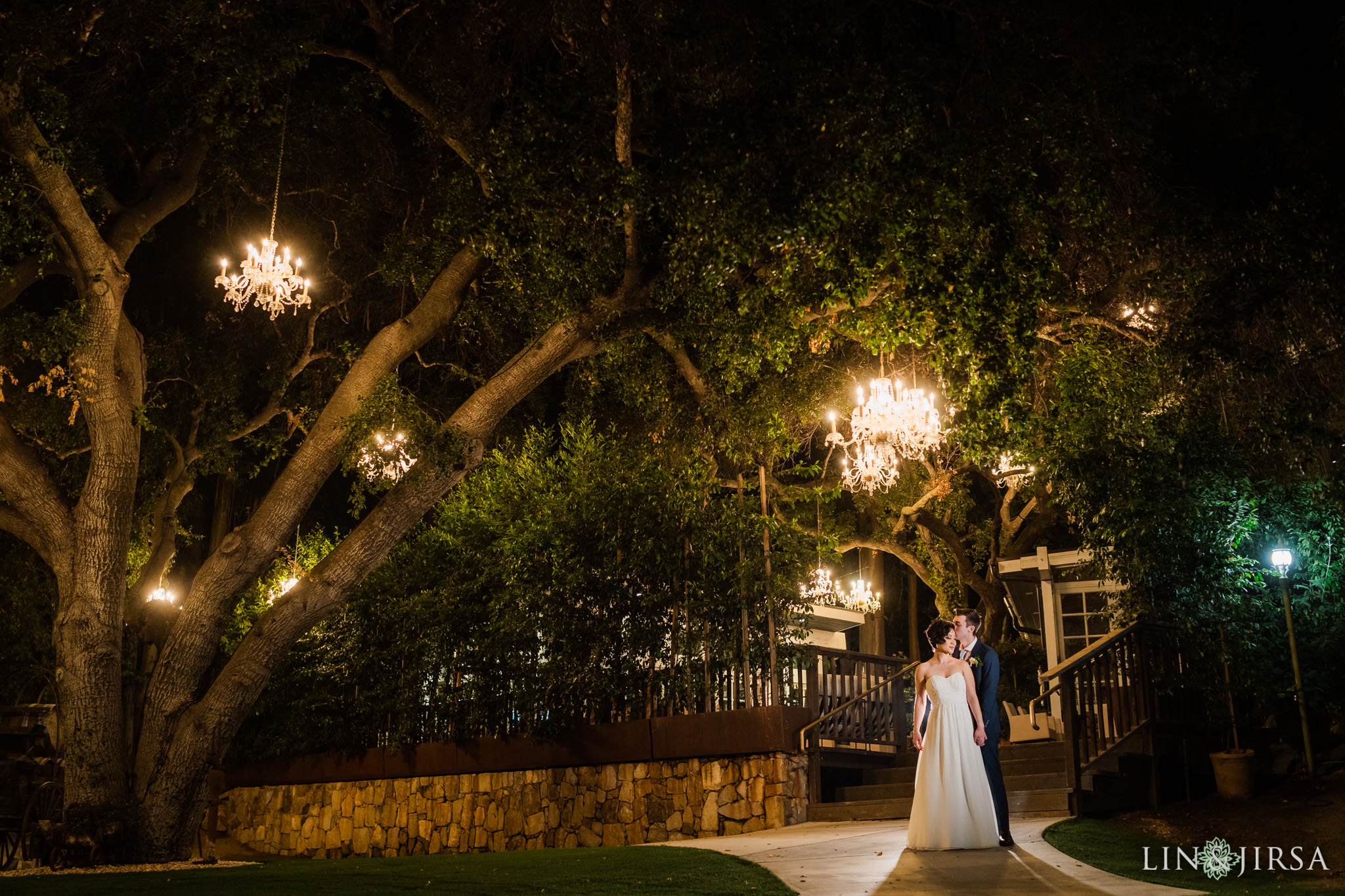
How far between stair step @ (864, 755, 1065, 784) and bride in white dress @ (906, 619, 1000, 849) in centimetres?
318

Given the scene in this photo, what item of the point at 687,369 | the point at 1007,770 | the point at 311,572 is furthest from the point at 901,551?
the point at 311,572

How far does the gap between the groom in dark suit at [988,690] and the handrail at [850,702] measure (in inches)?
70.6

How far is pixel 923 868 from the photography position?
21.1ft

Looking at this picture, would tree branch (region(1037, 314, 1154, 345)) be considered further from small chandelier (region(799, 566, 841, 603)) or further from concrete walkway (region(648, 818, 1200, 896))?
concrete walkway (region(648, 818, 1200, 896))

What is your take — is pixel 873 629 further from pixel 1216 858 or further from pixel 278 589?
pixel 1216 858

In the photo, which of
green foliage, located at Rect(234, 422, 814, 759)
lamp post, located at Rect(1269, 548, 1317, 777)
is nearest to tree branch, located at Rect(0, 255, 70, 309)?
green foliage, located at Rect(234, 422, 814, 759)

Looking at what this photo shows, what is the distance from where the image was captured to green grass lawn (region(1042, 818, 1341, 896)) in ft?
19.8

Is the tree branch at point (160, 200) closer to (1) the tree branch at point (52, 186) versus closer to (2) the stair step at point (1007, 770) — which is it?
(1) the tree branch at point (52, 186)

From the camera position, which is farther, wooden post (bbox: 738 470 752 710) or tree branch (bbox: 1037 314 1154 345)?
tree branch (bbox: 1037 314 1154 345)

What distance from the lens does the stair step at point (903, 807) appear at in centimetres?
908

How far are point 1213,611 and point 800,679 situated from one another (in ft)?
13.6

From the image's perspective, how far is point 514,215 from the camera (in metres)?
10.3

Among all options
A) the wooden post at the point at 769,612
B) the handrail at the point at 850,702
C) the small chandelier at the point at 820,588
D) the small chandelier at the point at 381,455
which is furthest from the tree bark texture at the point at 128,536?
the handrail at the point at 850,702

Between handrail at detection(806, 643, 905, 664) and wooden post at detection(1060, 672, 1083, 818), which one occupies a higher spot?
handrail at detection(806, 643, 905, 664)
